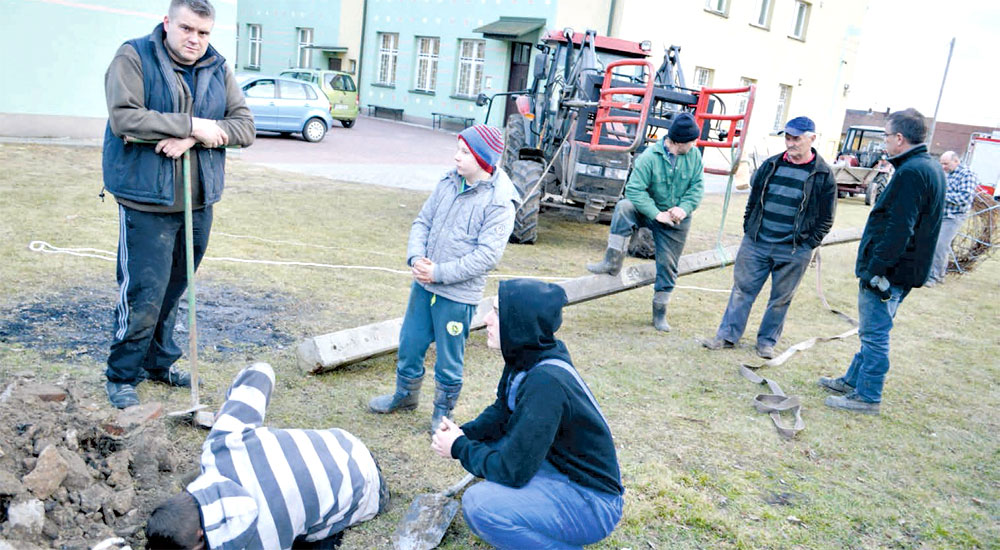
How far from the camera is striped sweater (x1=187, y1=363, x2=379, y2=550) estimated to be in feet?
7.64

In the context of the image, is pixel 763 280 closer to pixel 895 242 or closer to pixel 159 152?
pixel 895 242

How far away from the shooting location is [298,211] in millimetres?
9266

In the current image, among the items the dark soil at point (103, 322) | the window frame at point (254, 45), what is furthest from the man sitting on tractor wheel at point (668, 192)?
the window frame at point (254, 45)

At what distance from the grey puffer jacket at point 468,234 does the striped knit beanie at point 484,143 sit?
123mm

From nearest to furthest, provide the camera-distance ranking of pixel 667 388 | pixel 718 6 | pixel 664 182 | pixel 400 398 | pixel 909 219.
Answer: pixel 400 398
pixel 909 219
pixel 667 388
pixel 664 182
pixel 718 6

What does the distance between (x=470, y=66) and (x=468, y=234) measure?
74.0 ft

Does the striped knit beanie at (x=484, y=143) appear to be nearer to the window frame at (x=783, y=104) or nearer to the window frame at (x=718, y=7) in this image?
the window frame at (x=718, y=7)

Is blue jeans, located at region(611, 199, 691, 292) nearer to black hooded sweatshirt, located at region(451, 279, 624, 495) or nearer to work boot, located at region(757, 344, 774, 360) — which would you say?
work boot, located at region(757, 344, 774, 360)

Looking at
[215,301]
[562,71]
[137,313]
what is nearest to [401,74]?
[562,71]

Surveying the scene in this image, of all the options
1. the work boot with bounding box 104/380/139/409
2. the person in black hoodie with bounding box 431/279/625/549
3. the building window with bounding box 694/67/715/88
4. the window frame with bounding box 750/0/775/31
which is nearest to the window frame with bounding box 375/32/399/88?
the building window with bounding box 694/67/715/88

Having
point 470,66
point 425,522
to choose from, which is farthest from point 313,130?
point 425,522

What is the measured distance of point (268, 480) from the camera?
2465 mm

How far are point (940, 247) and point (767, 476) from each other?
7.36 m

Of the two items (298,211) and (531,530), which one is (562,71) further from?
(531,530)
